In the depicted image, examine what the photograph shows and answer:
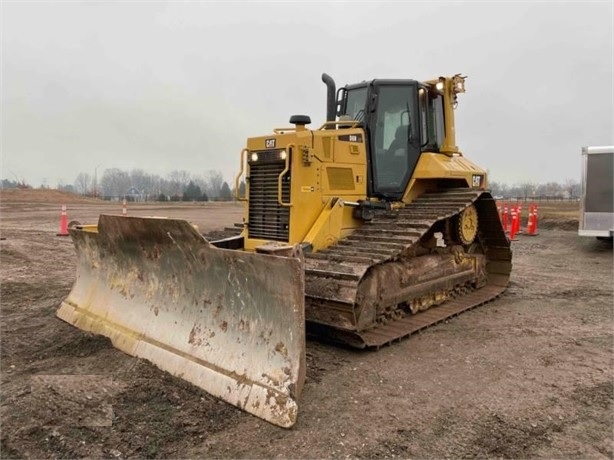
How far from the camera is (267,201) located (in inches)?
241

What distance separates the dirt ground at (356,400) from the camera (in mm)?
3195

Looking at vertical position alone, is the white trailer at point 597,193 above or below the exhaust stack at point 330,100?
below

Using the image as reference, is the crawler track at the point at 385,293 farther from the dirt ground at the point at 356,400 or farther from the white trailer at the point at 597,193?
the white trailer at the point at 597,193

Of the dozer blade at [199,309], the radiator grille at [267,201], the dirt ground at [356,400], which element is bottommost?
the dirt ground at [356,400]

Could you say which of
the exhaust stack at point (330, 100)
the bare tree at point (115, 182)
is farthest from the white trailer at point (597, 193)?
the bare tree at point (115, 182)

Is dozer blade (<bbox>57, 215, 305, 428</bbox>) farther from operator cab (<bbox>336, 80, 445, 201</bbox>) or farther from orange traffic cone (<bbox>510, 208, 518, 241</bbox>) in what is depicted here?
orange traffic cone (<bbox>510, 208, 518, 241</bbox>)

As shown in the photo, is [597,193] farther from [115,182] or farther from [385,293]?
[115,182]

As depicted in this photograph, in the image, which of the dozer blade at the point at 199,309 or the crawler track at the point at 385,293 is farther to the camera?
the crawler track at the point at 385,293

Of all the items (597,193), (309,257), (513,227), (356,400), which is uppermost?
(597,193)

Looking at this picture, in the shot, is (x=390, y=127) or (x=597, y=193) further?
(x=597, y=193)

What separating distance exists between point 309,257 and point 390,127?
238 cm

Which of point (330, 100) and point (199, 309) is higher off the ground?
point (330, 100)

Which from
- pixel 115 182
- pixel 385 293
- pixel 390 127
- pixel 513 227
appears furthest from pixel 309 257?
pixel 115 182

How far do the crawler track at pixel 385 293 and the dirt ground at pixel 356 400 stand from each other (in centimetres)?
23
